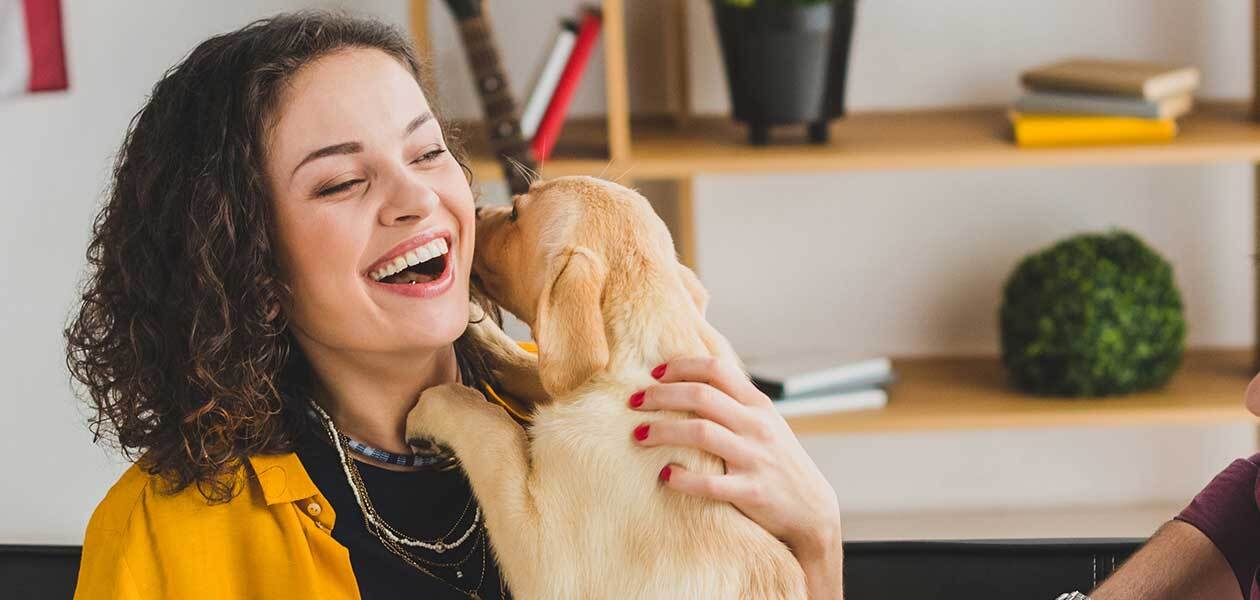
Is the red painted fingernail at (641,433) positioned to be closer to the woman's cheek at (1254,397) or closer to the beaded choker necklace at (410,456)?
the beaded choker necklace at (410,456)

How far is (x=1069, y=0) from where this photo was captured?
2973 mm

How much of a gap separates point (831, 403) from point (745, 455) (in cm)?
150

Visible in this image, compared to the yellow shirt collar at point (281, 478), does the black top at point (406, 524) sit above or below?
below

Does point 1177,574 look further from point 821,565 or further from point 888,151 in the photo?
point 888,151

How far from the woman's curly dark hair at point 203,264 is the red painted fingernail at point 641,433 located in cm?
38

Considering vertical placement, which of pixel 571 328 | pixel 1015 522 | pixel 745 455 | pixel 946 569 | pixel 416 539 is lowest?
pixel 1015 522

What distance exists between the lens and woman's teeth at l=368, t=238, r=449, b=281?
1.38 meters

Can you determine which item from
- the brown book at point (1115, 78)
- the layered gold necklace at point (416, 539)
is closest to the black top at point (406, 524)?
the layered gold necklace at point (416, 539)

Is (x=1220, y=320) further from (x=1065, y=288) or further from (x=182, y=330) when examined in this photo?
(x=182, y=330)

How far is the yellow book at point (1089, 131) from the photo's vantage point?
8.73ft

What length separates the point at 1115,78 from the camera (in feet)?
8.73

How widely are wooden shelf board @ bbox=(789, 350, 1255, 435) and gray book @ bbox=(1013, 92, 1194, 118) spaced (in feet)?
1.92

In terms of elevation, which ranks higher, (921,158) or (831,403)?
(921,158)

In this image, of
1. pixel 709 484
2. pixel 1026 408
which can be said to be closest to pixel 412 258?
pixel 709 484
